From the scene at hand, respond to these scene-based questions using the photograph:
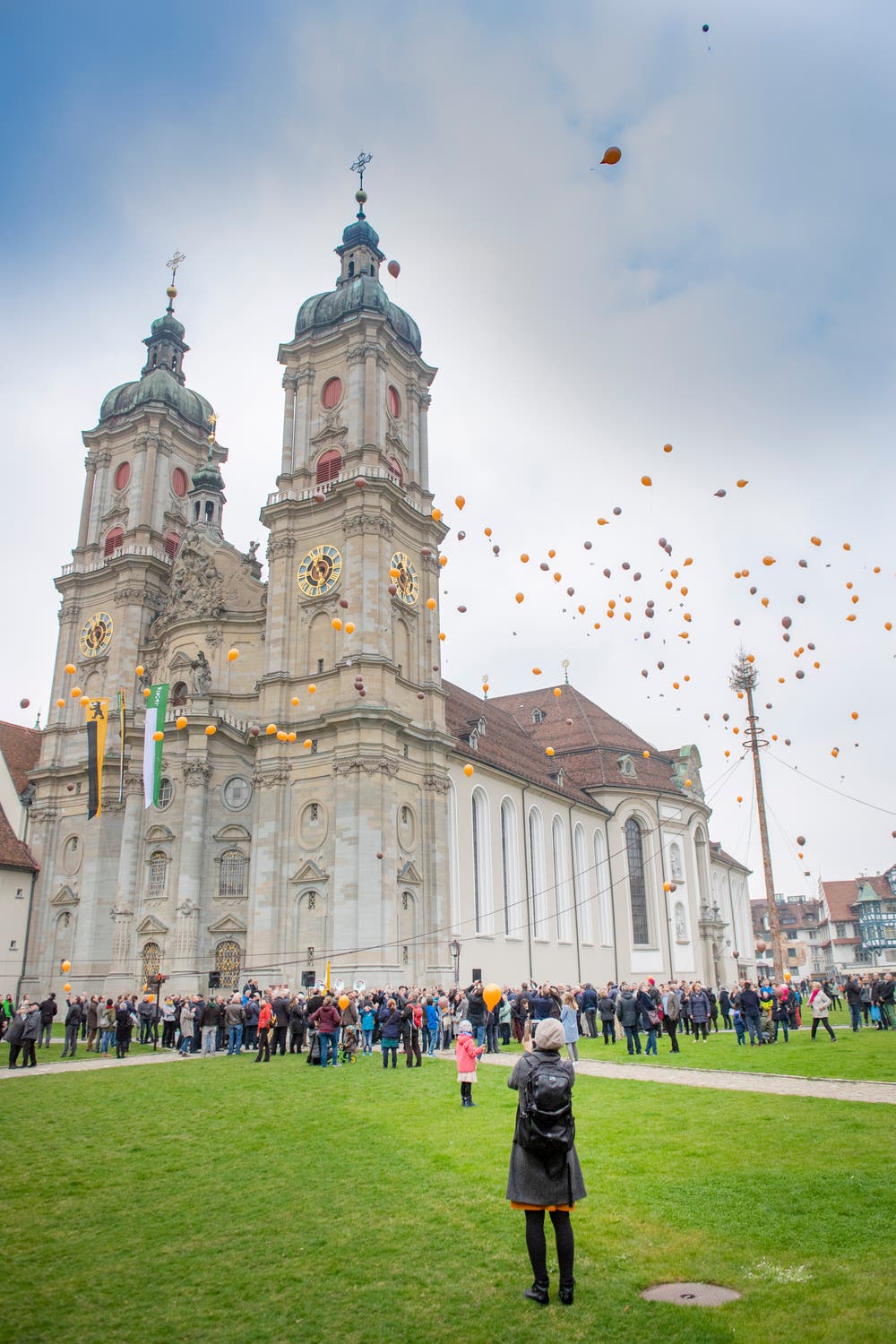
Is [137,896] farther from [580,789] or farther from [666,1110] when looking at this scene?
[666,1110]

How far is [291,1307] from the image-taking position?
7.08 m

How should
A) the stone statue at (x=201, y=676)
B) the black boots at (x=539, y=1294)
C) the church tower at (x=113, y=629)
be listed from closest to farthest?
1. the black boots at (x=539, y=1294)
2. the stone statue at (x=201, y=676)
3. the church tower at (x=113, y=629)

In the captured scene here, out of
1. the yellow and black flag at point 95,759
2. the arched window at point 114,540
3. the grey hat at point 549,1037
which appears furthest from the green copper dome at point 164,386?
the grey hat at point 549,1037

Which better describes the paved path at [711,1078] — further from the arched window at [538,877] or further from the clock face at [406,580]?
the arched window at [538,877]

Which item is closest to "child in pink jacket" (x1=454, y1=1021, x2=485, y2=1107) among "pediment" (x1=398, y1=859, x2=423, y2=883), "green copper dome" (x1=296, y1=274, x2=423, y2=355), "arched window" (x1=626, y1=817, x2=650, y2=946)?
"pediment" (x1=398, y1=859, x2=423, y2=883)

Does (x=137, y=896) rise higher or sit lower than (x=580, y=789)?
lower

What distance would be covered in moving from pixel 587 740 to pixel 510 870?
62.3 feet

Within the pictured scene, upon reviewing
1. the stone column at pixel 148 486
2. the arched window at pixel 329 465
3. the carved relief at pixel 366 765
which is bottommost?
the carved relief at pixel 366 765

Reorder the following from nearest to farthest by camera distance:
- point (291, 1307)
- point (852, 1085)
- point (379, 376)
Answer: point (291, 1307)
point (852, 1085)
point (379, 376)

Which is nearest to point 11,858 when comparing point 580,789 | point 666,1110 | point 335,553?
point 335,553

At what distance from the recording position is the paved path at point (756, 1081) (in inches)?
622

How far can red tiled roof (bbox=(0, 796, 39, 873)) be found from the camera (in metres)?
48.8

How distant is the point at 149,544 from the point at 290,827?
20486 millimetres

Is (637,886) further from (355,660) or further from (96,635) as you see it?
(96,635)
